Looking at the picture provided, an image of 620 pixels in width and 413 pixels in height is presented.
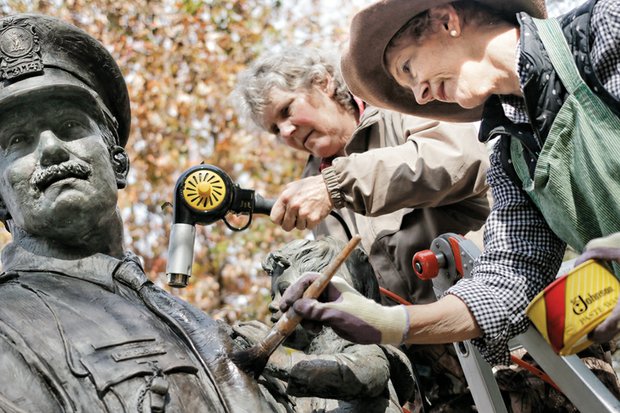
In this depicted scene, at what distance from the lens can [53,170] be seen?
261cm

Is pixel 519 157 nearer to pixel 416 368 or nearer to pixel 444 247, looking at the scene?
pixel 444 247

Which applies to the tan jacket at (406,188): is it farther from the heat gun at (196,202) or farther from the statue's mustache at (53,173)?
the statue's mustache at (53,173)

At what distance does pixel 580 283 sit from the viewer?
241 cm

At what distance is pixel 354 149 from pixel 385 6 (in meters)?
0.94

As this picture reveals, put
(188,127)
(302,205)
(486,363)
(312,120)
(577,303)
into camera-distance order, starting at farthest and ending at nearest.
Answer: (188,127)
(312,120)
(302,205)
(486,363)
(577,303)

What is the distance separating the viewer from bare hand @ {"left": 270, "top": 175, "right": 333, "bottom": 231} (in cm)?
333

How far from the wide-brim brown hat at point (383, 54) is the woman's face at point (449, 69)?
3.4 inches

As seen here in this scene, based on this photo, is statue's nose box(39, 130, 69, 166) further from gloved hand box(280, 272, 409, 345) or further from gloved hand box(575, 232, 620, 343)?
gloved hand box(575, 232, 620, 343)

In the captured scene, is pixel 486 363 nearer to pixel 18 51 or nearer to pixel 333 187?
pixel 333 187

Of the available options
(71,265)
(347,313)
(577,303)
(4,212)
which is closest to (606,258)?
(577,303)

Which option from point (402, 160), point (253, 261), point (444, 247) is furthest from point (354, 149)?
point (253, 261)

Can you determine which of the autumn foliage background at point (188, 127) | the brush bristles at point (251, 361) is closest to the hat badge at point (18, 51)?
the brush bristles at point (251, 361)

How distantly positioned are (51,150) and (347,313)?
2.95 feet

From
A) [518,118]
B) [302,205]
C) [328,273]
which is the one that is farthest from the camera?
[302,205]
